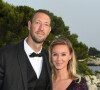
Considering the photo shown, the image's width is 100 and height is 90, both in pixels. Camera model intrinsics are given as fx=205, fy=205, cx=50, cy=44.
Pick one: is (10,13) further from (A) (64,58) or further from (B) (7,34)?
(A) (64,58)

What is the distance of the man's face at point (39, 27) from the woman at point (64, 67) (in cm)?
30

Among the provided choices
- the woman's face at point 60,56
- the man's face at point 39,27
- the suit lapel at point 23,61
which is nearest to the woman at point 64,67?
the woman's face at point 60,56

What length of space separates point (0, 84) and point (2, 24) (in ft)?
47.1

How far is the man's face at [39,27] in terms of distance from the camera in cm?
327

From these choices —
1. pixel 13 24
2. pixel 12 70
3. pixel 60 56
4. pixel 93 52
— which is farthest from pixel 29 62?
pixel 93 52

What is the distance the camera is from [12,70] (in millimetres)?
3033

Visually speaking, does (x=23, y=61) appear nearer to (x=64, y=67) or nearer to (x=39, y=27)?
(x=39, y=27)

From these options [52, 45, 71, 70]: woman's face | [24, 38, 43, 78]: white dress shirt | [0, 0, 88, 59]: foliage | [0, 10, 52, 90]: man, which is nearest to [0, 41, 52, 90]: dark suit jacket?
[0, 10, 52, 90]: man

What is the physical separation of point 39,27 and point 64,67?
0.81 metres

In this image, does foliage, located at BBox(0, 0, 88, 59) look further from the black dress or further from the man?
the black dress

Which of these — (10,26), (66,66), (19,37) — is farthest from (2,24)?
(66,66)

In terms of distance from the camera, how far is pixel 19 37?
16.6m

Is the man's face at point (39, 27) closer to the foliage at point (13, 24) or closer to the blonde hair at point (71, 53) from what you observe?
the blonde hair at point (71, 53)

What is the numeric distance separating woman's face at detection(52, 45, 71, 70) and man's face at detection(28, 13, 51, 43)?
294 mm
